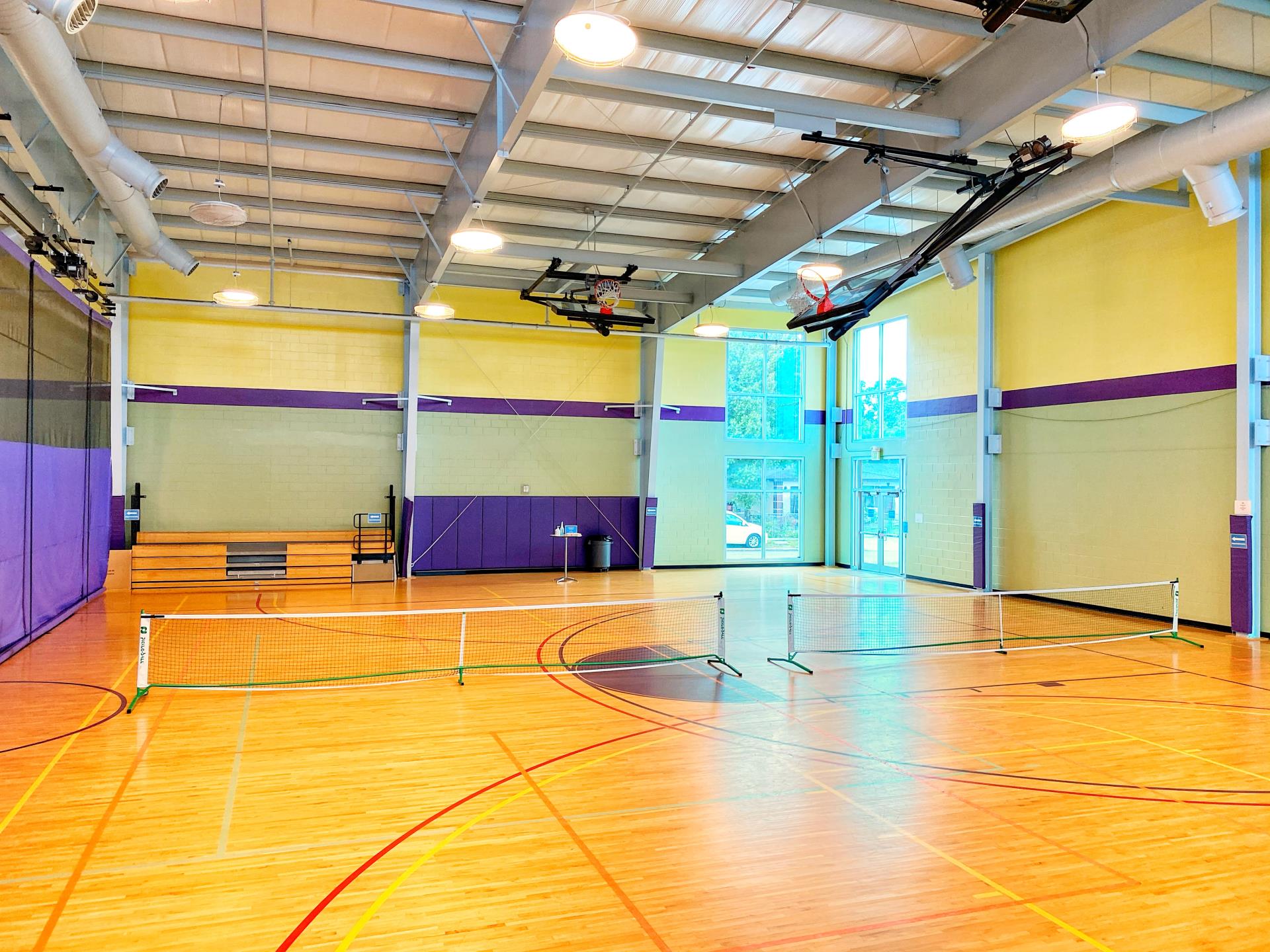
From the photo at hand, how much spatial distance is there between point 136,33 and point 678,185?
7.74 m

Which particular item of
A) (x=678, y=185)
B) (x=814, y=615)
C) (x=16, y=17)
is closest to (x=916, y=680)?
(x=814, y=615)

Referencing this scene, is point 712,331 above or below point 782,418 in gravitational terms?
above

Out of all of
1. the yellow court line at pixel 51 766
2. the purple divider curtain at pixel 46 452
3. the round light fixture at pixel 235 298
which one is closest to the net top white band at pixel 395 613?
the yellow court line at pixel 51 766

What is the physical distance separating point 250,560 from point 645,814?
1510cm

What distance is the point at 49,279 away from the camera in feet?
40.0

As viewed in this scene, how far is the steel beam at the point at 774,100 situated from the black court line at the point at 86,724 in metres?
7.85

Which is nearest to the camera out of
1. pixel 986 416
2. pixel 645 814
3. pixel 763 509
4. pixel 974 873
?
pixel 974 873

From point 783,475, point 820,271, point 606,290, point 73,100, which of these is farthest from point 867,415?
point 73,100

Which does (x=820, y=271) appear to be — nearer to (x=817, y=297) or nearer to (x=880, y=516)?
(x=817, y=297)

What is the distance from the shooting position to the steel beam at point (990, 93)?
757 centimetres

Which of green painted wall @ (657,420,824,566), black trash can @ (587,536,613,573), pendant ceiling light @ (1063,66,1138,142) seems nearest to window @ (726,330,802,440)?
green painted wall @ (657,420,824,566)

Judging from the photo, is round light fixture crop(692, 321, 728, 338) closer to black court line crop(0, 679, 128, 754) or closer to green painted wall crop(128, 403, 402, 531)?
green painted wall crop(128, 403, 402, 531)

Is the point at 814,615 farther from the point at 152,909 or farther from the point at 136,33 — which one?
the point at 136,33

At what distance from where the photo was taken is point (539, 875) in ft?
16.2
